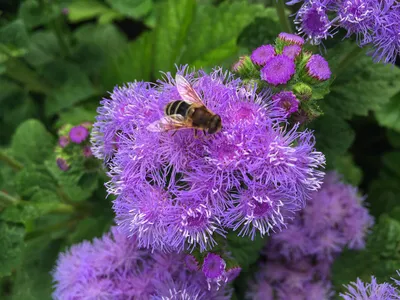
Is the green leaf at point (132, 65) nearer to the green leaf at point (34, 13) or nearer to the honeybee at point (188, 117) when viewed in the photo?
the green leaf at point (34, 13)

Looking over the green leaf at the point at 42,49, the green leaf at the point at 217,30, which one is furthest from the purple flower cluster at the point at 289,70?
the green leaf at the point at 42,49

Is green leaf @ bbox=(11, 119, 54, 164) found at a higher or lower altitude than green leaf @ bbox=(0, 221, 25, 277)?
higher

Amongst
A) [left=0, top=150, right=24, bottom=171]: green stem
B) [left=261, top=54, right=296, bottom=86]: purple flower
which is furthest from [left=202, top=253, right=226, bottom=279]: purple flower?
[left=0, top=150, right=24, bottom=171]: green stem

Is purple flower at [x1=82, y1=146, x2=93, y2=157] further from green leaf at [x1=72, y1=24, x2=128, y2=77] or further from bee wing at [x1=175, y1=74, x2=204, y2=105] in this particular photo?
green leaf at [x1=72, y1=24, x2=128, y2=77]

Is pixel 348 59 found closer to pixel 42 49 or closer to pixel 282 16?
pixel 282 16

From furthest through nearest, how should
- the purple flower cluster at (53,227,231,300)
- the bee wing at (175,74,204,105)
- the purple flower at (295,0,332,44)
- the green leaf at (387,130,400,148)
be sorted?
the green leaf at (387,130,400,148) → the purple flower cluster at (53,227,231,300) → the purple flower at (295,0,332,44) → the bee wing at (175,74,204,105)

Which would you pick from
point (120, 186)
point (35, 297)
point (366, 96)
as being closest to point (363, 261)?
point (366, 96)

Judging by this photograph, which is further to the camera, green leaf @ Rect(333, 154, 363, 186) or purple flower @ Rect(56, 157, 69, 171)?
green leaf @ Rect(333, 154, 363, 186)
